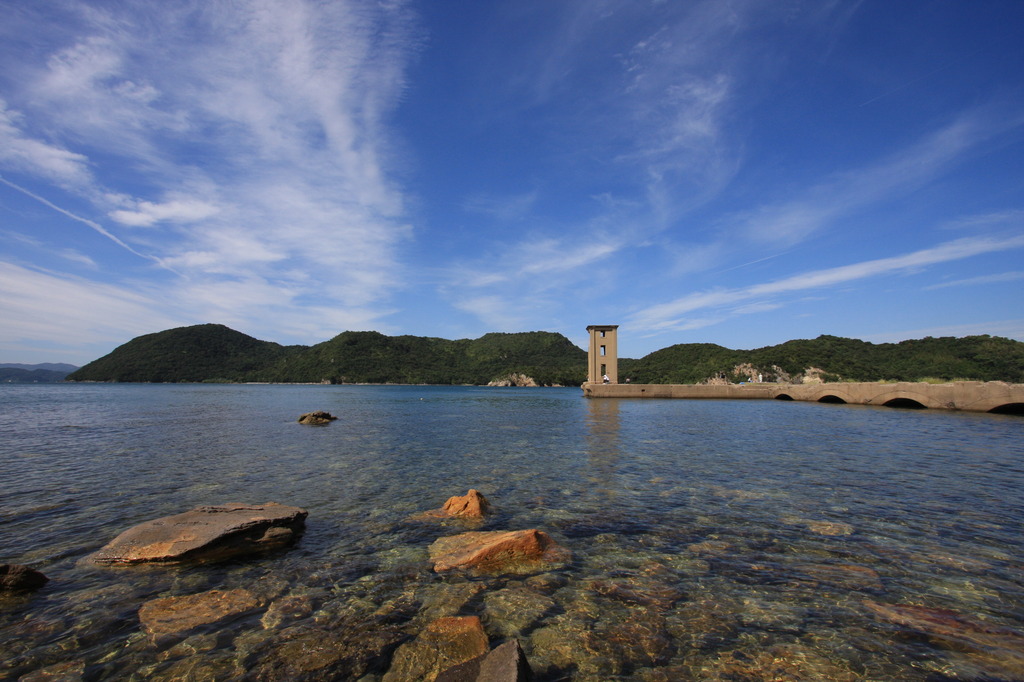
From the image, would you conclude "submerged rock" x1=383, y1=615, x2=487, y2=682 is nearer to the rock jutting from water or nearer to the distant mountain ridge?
the rock jutting from water

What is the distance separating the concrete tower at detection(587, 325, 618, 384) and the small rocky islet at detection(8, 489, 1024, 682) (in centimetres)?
8521

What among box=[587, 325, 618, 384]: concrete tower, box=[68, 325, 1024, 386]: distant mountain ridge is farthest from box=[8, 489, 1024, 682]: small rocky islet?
box=[587, 325, 618, 384]: concrete tower

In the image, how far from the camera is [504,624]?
6176mm

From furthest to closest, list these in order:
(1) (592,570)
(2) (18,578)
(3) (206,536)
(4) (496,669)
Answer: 1. (3) (206,536)
2. (1) (592,570)
3. (2) (18,578)
4. (4) (496,669)

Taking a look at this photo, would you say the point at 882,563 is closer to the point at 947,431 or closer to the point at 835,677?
the point at 835,677

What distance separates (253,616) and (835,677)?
7.70 metres

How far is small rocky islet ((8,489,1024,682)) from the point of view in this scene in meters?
5.09

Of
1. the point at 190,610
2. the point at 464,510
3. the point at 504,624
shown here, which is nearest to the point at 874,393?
the point at 464,510

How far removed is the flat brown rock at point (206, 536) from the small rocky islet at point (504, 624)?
47mm

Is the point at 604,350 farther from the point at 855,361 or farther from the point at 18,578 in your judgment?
the point at 18,578

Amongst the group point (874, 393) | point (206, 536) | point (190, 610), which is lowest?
point (190, 610)

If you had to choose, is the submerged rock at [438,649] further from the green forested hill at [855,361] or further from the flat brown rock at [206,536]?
the green forested hill at [855,361]

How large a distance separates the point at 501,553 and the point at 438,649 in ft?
9.82

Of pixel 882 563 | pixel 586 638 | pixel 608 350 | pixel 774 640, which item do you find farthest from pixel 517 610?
pixel 608 350
